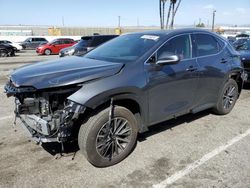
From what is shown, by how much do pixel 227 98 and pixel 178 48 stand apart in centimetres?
207

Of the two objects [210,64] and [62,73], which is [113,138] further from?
[210,64]

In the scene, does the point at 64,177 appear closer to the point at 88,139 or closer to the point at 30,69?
the point at 88,139

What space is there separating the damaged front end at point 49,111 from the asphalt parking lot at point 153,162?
46cm

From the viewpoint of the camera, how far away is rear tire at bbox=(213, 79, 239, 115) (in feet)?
19.1

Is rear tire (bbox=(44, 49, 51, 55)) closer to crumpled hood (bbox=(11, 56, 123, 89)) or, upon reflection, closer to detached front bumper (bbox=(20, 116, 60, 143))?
crumpled hood (bbox=(11, 56, 123, 89))

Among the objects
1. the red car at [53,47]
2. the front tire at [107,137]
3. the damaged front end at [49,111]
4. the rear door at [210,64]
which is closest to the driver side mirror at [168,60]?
the front tire at [107,137]

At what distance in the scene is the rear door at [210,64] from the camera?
5055 mm

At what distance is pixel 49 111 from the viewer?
3.60 metres

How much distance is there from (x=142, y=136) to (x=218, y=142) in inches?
50.3

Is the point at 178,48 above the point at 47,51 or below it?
above

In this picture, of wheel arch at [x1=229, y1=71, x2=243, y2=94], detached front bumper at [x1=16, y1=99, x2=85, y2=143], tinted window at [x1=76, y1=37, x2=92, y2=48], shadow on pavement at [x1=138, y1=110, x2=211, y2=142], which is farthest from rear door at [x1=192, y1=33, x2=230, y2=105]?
tinted window at [x1=76, y1=37, x2=92, y2=48]

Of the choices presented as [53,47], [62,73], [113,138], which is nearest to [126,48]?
[62,73]

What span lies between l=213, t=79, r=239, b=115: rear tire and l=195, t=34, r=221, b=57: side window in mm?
839

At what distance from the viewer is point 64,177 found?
141 inches
